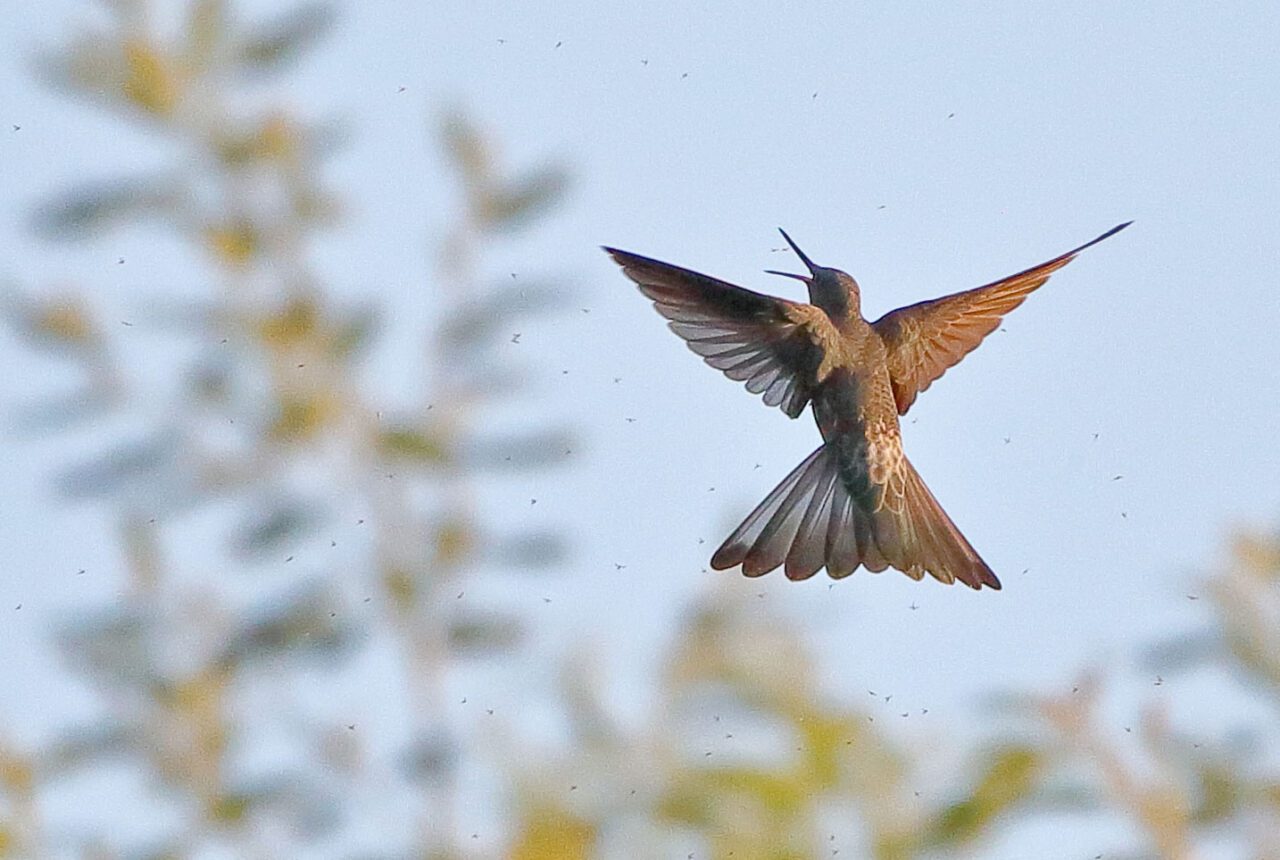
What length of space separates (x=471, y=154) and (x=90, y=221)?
0.88 meters

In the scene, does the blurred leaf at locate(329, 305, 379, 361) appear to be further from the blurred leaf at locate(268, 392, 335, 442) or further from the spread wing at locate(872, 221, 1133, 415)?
the spread wing at locate(872, 221, 1133, 415)

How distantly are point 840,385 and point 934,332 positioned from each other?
0.42 meters

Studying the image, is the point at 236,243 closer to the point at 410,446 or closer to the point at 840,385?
the point at 410,446

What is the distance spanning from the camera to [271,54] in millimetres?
4906

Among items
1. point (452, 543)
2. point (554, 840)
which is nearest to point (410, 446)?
point (452, 543)

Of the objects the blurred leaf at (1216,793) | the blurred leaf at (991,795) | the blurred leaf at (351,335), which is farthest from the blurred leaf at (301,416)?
the blurred leaf at (1216,793)

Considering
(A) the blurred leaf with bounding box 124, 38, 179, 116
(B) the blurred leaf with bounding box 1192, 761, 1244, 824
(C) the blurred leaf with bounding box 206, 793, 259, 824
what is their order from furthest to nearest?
(A) the blurred leaf with bounding box 124, 38, 179, 116, (C) the blurred leaf with bounding box 206, 793, 259, 824, (B) the blurred leaf with bounding box 1192, 761, 1244, 824

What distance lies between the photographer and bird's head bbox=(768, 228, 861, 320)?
4195mm

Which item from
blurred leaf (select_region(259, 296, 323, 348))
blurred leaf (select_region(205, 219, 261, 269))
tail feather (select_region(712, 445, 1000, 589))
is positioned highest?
blurred leaf (select_region(205, 219, 261, 269))

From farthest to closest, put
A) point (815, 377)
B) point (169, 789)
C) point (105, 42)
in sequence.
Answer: point (105, 42) → point (169, 789) → point (815, 377)

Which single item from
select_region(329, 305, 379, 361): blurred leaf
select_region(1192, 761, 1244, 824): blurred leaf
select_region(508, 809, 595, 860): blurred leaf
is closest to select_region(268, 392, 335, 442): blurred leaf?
select_region(329, 305, 379, 361): blurred leaf

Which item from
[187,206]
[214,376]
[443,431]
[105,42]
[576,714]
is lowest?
[576,714]

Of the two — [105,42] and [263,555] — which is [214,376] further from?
[105,42]

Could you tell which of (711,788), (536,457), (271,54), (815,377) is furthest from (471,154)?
(711,788)
